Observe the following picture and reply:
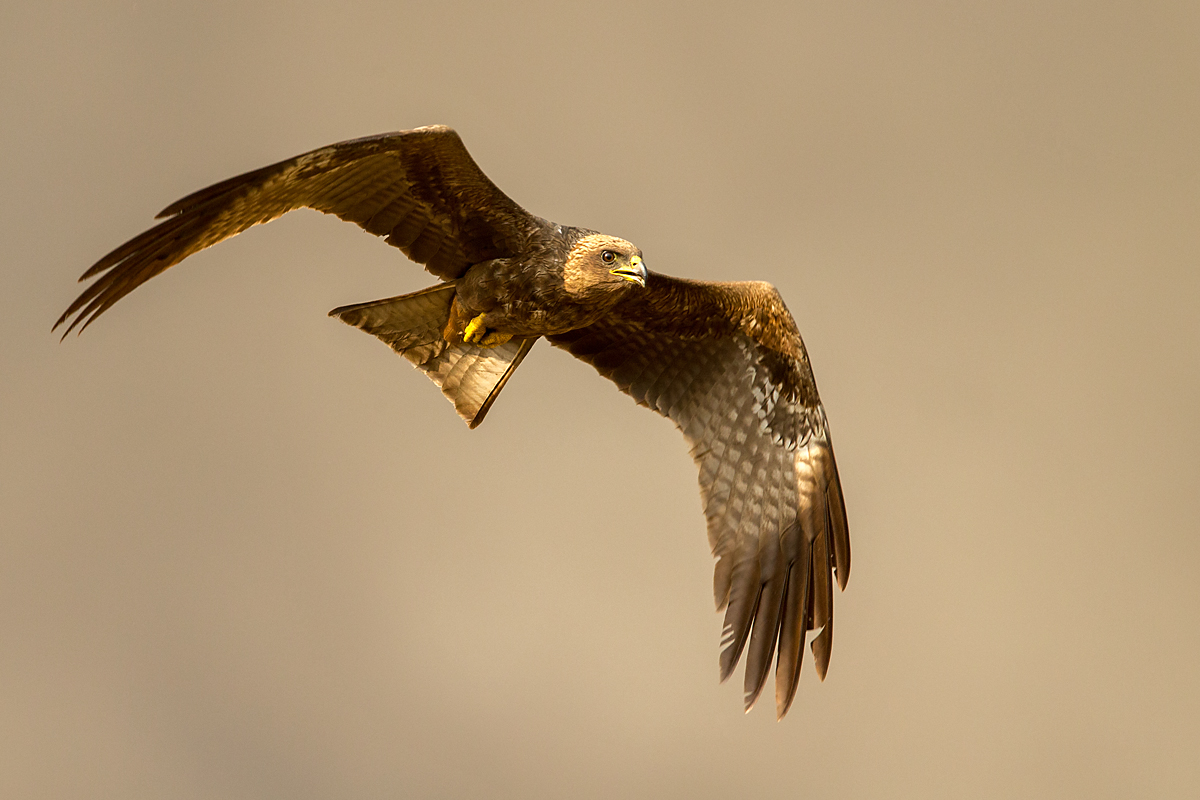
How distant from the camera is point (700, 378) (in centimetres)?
508

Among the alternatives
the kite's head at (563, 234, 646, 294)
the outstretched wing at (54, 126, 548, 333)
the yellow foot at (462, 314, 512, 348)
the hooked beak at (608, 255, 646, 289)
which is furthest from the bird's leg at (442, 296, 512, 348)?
the hooked beak at (608, 255, 646, 289)

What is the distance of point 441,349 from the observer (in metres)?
4.46

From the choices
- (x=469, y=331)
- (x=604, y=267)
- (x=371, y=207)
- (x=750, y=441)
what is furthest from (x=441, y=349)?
(x=750, y=441)

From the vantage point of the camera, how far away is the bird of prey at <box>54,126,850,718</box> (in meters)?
3.81

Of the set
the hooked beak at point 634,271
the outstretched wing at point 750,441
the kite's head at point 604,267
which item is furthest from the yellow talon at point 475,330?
the outstretched wing at point 750,441

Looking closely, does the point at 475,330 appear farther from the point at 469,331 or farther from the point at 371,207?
the point at 371,207

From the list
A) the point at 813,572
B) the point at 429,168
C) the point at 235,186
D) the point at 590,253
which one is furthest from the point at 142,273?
the point at 813,572

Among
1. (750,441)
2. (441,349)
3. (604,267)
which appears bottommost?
(441,349)

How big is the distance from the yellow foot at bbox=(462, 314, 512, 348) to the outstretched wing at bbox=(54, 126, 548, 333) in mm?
187

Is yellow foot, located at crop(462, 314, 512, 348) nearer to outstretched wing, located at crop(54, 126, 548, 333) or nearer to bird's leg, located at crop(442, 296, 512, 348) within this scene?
bird's leg, located at crop(442, 296, 512, 348)

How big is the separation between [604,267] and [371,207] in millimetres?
766

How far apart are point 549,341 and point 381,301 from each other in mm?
783

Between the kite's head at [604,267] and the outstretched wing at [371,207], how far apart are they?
20cm

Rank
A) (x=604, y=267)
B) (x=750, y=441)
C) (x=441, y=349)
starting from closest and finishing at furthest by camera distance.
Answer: (x=604, y=267), (x=441, y=349), (x=750, y=441)
